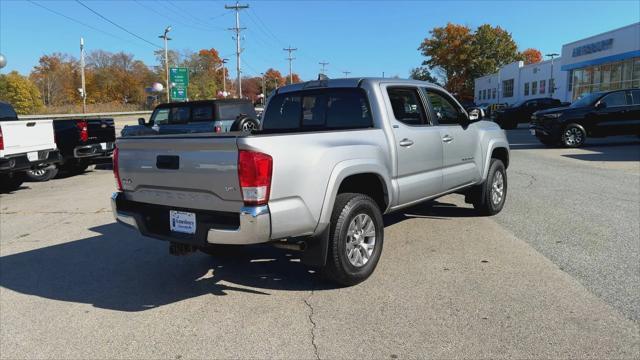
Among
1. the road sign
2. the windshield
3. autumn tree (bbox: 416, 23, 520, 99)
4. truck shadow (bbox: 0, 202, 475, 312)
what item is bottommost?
truck shadow (bbox: 0, 202, 475, 312)

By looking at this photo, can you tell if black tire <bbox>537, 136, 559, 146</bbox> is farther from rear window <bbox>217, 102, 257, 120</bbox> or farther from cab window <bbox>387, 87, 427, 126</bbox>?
cab window <bbox>387, 87, 427, 126</bbox>

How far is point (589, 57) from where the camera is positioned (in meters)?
35.3

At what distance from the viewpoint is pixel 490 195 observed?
678 cm

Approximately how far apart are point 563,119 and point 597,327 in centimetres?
1466

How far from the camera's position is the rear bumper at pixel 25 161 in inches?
381

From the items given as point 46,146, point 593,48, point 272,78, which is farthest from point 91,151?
point 272,78

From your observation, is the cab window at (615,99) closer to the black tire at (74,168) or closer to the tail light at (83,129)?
the tail light at (83,129)

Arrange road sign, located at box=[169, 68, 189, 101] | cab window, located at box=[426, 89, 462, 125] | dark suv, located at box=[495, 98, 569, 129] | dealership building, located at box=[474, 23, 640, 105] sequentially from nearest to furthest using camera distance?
cab window, located at box=[426, 89, 462, 125], dark suv, located at box=[495, 98, 569, 129], dealership building, located at box=[474, 23, 640, 105], road sign, located at box=[169, 68, 189, 101]

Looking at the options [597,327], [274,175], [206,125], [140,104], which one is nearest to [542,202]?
[597,327]

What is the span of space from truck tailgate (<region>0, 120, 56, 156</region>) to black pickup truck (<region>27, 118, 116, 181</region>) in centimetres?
101

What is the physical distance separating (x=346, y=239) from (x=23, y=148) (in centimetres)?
879

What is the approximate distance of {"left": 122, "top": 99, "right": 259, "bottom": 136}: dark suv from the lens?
12750 mm

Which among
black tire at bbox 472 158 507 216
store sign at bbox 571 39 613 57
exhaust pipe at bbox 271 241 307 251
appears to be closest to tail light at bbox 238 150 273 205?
exhaust pipe at bbox 271 241 307 251

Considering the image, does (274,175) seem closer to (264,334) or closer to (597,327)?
(264,334)
